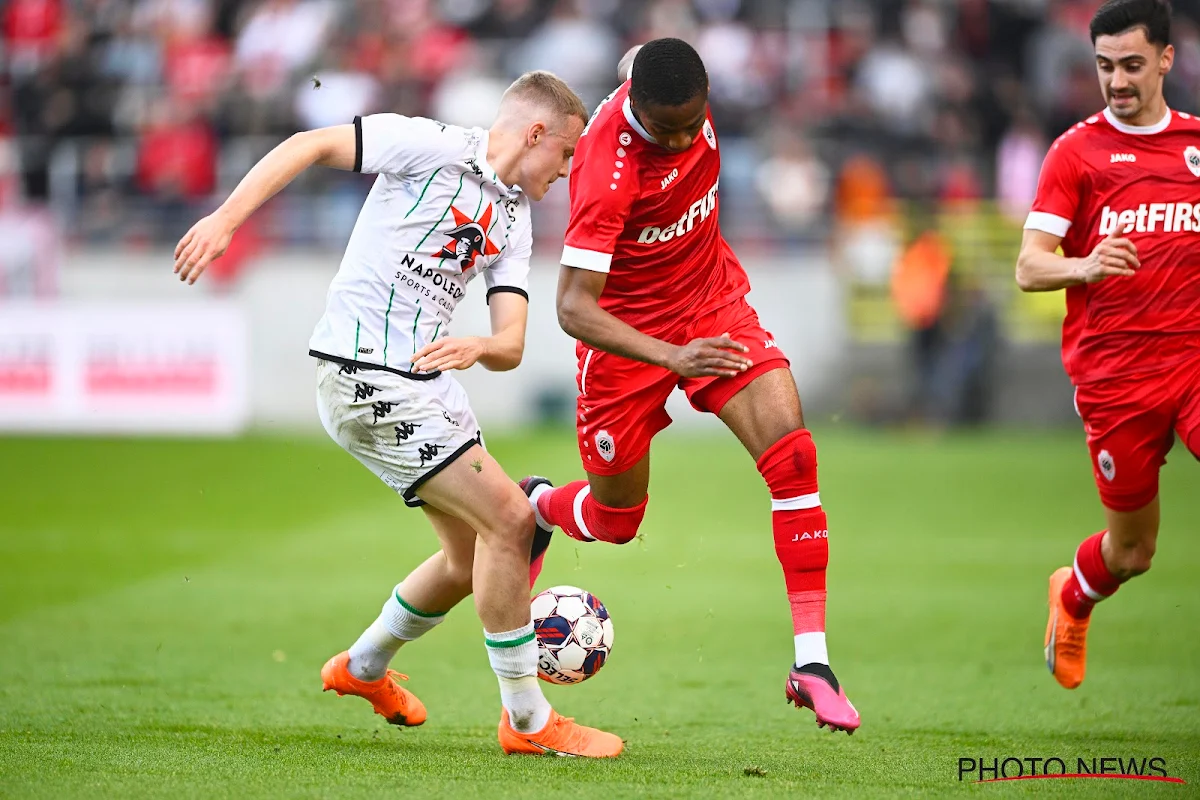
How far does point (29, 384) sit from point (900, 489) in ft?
30.8

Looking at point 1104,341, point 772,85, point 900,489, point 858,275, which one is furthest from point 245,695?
point 772,85

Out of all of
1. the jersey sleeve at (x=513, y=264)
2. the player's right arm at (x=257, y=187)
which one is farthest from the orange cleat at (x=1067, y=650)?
the player's right arm at (x=257, y=187)

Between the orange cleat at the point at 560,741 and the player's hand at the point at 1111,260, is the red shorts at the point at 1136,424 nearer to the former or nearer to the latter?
the player's hand at the point at 1111,260

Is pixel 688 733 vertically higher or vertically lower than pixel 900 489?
higher

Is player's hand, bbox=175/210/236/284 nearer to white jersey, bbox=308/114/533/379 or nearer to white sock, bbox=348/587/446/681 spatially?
white jersey, bbox=308/114/533/379

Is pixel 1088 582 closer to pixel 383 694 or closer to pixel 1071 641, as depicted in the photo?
pixel 1071 641

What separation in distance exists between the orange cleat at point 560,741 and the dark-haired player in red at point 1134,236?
8.00 feet

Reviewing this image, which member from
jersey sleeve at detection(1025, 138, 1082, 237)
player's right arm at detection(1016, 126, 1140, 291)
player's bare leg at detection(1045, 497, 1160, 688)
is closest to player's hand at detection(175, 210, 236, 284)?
player's right arm at detection(1016, 126, 1140, 291)

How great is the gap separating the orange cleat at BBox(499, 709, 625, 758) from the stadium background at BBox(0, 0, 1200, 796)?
0.49ft

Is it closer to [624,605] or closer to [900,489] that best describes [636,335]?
[624,605]

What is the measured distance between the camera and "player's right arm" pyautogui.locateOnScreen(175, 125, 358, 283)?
16.2 feet

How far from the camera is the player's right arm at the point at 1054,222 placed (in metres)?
5.84

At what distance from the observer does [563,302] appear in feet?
17.9

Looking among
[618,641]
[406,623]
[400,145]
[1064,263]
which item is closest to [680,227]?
[400,145]
